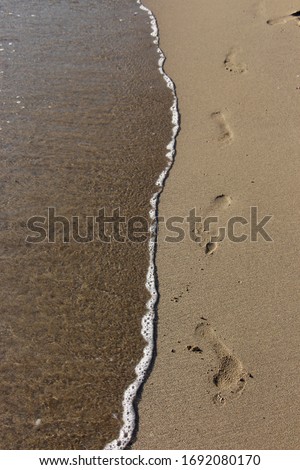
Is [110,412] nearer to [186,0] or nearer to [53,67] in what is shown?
[53,67]

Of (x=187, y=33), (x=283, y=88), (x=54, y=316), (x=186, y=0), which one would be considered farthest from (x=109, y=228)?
(x=186, y=0)

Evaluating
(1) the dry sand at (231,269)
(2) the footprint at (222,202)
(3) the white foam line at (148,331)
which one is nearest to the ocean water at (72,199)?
(3) the white foam line at (148,331)

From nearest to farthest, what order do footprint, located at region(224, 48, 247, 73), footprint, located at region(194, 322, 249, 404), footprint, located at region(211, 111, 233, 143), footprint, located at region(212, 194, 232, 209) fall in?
footprint, located at region(194, 322, 249, 404), footprint, located at region(212, 194, 232, 209), footprint, located at region(211, 111, 233, 143), footprint, located at region(224, 48, 247, 73)

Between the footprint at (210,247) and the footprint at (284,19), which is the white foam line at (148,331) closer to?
the footprint at (210,247)

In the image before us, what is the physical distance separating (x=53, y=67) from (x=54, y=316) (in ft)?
12.4

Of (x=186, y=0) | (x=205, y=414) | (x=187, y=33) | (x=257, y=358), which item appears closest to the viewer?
(x=205, y=414)

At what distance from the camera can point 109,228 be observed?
4926 millimetres

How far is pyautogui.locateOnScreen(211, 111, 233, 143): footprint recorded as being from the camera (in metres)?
5.86

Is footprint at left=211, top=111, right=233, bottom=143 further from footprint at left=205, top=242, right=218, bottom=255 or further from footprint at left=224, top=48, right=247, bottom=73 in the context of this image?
footprint at left=205, top=242, right=218, bottom=255

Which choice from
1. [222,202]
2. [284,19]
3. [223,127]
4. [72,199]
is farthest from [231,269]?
[284,19]

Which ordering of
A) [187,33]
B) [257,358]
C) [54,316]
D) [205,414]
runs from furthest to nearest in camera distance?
[187,33] → [54,316] → [257,358] → [205,414]

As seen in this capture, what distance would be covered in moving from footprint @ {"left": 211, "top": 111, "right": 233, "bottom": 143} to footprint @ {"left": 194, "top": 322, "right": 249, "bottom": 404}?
7.78ft

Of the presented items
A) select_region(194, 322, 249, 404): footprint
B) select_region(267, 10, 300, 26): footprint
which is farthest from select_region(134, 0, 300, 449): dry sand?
select_region(267, 10, 300, 26): footprint

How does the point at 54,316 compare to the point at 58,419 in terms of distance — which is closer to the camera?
the point at 58,419
